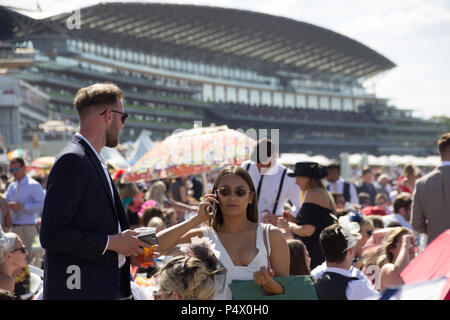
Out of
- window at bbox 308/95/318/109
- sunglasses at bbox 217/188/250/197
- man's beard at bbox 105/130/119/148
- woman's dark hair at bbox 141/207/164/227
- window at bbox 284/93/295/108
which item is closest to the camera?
man's beard at bbox 105/130/119/148

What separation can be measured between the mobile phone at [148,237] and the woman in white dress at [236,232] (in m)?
0.29

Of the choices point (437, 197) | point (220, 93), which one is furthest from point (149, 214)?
point (220, 93)

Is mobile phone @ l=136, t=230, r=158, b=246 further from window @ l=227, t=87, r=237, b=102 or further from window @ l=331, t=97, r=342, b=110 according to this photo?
window @ l=331, t=97, r=342, b=110

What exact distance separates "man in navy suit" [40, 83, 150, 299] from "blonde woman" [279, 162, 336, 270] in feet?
8.80

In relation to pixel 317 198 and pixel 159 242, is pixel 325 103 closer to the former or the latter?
pixel 317 198

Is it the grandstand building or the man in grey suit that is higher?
the grandstand building


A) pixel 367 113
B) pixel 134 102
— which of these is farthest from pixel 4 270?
pixel 367 113

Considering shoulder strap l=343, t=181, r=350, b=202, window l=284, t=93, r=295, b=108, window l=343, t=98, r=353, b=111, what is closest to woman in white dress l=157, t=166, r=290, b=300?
shoulder strap l=343, t=181, r=350, b=202

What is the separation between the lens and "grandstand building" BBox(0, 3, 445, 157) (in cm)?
7781

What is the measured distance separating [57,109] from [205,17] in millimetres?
26449

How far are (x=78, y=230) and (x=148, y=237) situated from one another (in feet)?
1.10

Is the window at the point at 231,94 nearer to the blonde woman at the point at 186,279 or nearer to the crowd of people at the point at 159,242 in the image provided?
the crowd of people at the point at 159,242

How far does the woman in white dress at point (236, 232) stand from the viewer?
347cm

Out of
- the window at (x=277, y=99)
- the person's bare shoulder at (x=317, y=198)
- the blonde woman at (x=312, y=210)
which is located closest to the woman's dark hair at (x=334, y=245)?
the blonde woman at (x=312, y=210)
